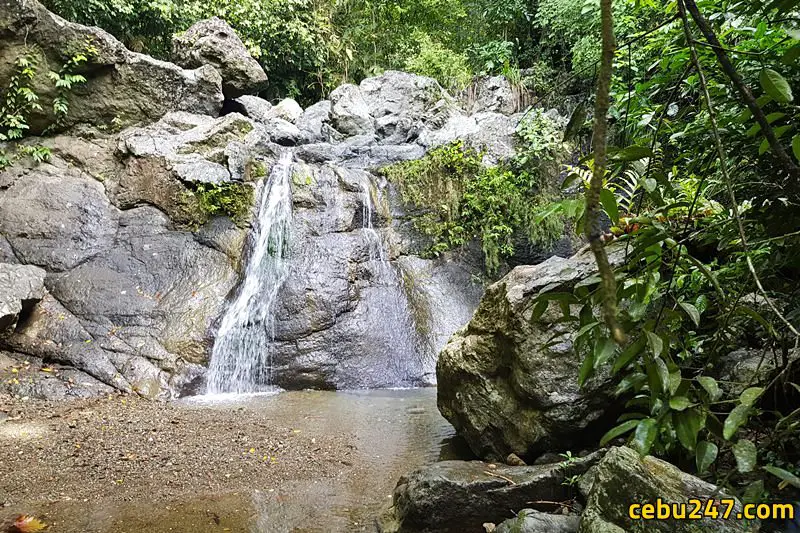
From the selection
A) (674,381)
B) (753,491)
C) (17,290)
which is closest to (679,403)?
(674,381)

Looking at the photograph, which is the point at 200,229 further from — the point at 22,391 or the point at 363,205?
the point at 22,391

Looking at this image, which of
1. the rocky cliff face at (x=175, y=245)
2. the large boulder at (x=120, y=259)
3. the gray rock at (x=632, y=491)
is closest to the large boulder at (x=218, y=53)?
the rocky cliff face at (x=175, y=245)

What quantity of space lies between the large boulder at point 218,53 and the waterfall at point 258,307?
4185 millimetres

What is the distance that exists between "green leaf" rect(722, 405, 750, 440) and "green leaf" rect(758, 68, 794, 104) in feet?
1.89

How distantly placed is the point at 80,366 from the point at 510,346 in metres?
5.33

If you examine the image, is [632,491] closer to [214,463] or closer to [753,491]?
[753,491]

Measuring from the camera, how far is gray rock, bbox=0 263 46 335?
5.86 meters

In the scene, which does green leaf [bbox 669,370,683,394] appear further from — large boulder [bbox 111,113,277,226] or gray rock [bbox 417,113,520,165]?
gray rock [bbox 417,113,520,165]

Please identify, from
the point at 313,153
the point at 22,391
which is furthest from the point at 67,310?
the point at 313,153

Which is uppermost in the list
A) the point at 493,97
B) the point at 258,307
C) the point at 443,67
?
the point at 443,67

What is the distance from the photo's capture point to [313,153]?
1062 centimetres

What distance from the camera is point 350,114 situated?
1257 centimetres

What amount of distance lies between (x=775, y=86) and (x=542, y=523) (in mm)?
2038

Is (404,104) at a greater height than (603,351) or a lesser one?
greater
